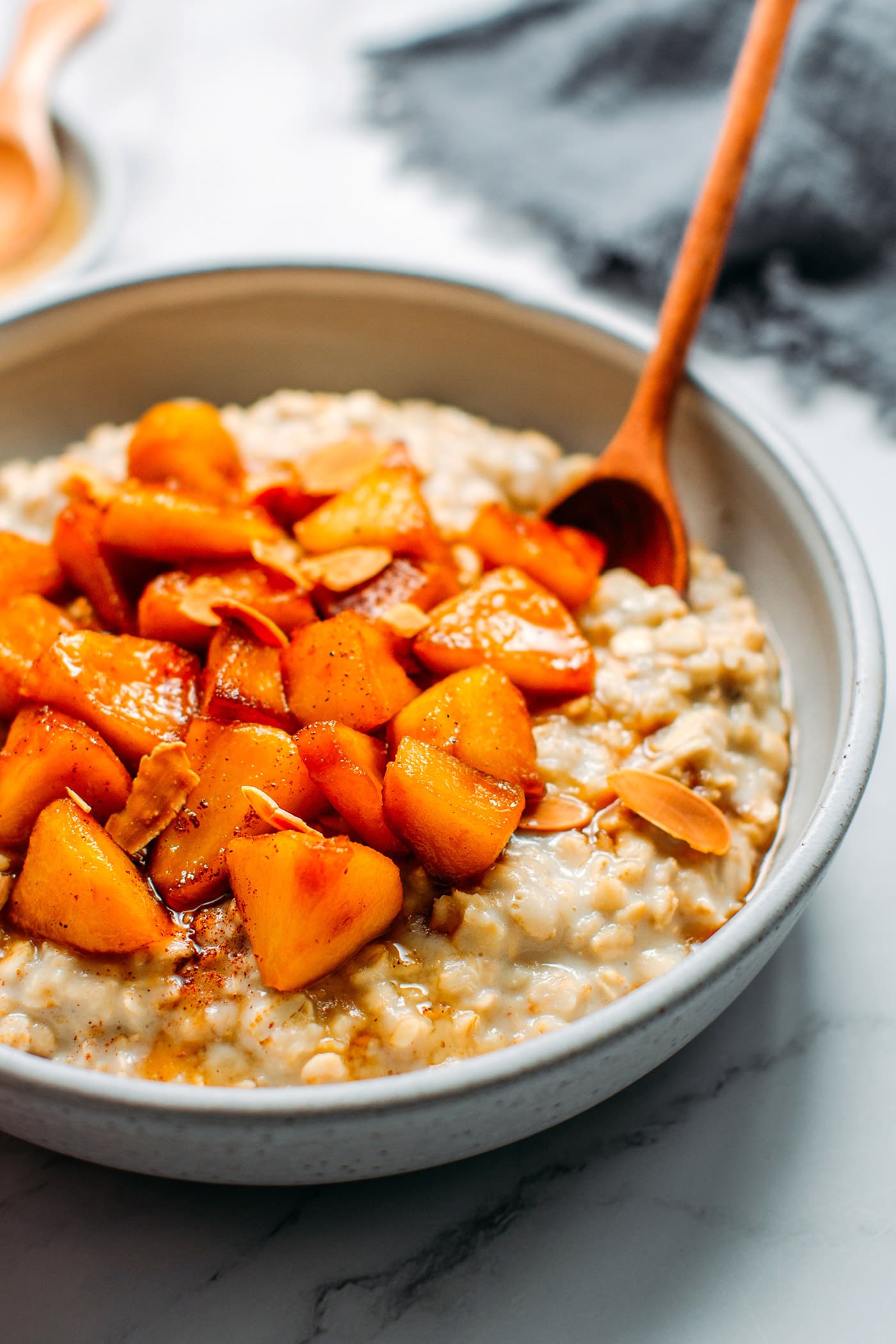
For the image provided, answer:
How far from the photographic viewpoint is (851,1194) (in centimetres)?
149

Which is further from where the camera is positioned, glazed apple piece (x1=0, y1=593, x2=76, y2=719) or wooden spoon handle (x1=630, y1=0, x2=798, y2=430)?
wooden spoon handle (x1=630, y1=0, x2=798, y2=430)

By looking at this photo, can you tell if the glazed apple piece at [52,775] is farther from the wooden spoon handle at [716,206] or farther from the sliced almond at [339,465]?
the wooden spoon handle at [716,206]

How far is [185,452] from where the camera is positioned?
6.34 ft

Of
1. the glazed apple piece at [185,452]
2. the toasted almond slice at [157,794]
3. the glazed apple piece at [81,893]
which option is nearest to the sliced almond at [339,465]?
the glazed apple piece at [185,452]

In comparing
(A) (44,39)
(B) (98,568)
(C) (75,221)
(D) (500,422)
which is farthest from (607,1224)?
(A) (44,39)

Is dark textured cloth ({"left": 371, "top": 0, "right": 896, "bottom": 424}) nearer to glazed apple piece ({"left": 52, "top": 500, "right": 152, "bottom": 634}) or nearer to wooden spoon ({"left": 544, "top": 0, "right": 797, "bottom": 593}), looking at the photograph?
wooden spoon ({"left": 544, "top": 0, "right": 797, "bottom": 593})

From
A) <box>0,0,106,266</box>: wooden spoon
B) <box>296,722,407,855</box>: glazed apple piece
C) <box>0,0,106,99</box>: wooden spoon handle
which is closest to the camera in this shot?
<box>296,722,407,855</box>: glazed apple piece

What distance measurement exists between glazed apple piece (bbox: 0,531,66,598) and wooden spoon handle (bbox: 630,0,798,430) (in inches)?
37.7

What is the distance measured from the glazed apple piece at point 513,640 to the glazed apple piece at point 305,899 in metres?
0.36

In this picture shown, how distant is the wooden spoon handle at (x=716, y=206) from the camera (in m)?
2.00

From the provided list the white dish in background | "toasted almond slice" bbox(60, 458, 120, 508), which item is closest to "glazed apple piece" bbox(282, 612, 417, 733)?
"toasted almond slice" bbox(60, 458, 120, 508)

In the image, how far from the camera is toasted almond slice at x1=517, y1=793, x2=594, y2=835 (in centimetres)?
157

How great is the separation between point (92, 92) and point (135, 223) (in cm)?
66

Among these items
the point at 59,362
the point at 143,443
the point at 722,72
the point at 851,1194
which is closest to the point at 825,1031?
the point at 851,1194
